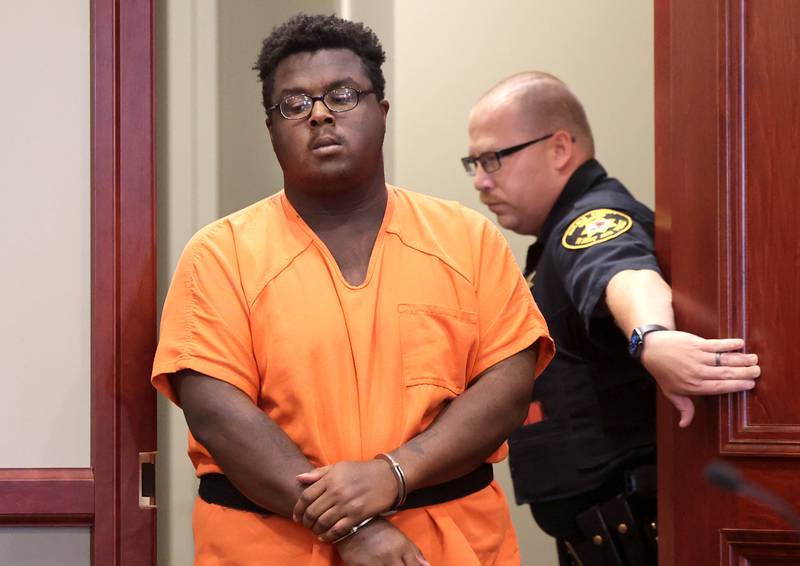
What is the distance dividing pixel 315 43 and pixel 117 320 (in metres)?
0.63

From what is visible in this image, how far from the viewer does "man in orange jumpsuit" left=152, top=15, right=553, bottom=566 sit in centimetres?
156

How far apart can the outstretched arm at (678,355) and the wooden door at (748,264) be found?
3 cm

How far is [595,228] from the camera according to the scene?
2178mm

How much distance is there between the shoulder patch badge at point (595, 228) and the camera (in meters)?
2.14

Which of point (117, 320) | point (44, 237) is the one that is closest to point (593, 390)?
point (117, 320)

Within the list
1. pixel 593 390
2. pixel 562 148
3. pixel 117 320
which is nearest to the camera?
pixel 117 320

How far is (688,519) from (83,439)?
1066 mm

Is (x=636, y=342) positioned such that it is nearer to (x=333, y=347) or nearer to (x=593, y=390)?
(x=593, y=390)

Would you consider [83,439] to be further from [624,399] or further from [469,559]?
[624,399]

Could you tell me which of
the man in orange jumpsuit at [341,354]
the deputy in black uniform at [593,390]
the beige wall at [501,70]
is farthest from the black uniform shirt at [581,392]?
the beige wall at [501,70]

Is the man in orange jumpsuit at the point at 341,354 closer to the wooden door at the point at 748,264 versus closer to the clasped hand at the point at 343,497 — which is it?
the clasped hand at the point at 343,497

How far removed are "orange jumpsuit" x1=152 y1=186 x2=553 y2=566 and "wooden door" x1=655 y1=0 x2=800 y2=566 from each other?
1.12ft

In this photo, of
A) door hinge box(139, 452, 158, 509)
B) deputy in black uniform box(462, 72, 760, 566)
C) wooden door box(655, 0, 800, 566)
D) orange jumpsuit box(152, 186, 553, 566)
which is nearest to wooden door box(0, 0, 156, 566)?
door hinge box(139, 452, 158, 509)

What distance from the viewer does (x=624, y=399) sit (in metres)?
2.29
